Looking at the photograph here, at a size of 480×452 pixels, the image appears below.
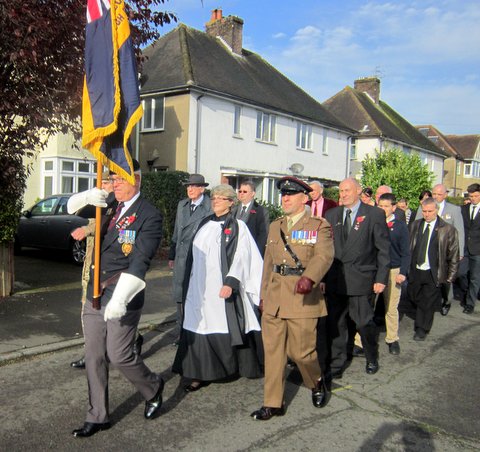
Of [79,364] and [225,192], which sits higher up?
[225,192]

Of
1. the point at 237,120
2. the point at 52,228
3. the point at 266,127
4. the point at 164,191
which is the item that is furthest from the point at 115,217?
the point at 266,127

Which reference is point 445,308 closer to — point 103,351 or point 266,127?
point 103,351

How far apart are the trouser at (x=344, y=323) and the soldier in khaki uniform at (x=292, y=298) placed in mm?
919

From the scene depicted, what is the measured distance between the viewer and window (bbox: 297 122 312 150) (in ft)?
93.2

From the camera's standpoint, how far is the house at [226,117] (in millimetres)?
22422

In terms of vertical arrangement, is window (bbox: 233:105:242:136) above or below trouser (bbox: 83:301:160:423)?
above

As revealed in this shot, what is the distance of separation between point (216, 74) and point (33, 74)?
17675 mm

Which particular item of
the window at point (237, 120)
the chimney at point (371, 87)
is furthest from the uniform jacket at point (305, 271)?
the chimney at point (371, 87)

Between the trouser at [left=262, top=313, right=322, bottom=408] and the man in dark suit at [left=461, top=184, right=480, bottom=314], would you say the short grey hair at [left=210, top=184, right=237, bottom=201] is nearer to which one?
the trouser at [left=262, top=313, right=322, bottom=408]

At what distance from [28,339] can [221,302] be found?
2.80 m

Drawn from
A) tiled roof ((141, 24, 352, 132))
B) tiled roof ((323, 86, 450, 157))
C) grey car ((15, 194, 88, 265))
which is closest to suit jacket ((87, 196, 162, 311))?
grey car ((15, 194, 88, 265))

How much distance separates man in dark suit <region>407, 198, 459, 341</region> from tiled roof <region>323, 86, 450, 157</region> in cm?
3206

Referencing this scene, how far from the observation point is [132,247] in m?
3.87

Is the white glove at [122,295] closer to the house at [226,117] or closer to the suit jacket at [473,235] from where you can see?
the suit jacket at [473,235]
